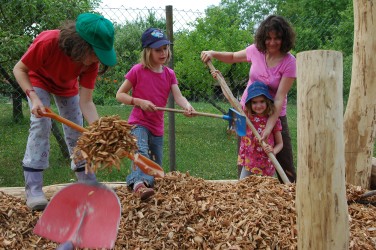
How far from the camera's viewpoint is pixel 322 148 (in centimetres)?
255

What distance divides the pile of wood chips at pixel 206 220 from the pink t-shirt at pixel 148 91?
1.76ft

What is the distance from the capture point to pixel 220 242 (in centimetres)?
326

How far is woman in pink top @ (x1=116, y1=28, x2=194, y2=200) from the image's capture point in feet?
13.1

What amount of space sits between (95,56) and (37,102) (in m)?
0.51

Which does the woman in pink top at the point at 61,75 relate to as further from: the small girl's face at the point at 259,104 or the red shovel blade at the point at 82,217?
the small girl's face at the point at 259,104

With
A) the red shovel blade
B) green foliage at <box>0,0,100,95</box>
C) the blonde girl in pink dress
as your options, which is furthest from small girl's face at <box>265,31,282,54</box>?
green foliage at <box>0,0,100,95</box>

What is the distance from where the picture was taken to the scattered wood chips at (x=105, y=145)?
9.78 ft

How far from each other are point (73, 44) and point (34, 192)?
128 cm

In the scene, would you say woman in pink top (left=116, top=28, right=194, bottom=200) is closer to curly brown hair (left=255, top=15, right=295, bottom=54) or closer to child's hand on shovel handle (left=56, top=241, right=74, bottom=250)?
curly brown hair (left=255, top=15, right=295, bottom=54)

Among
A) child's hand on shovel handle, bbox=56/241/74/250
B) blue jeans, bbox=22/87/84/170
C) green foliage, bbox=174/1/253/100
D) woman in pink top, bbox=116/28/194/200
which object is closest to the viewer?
child's hand on shovel handle, bbox=56/241/74/250

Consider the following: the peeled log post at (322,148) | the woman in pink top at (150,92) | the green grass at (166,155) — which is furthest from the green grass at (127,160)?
the peeled log post at (322,148)

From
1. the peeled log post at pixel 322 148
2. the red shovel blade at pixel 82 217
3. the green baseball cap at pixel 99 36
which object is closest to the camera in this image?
the peeled log post at pixel 322 148

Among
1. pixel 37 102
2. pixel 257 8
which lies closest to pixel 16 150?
pixel 37 102

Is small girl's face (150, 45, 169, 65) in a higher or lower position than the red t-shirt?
higher
